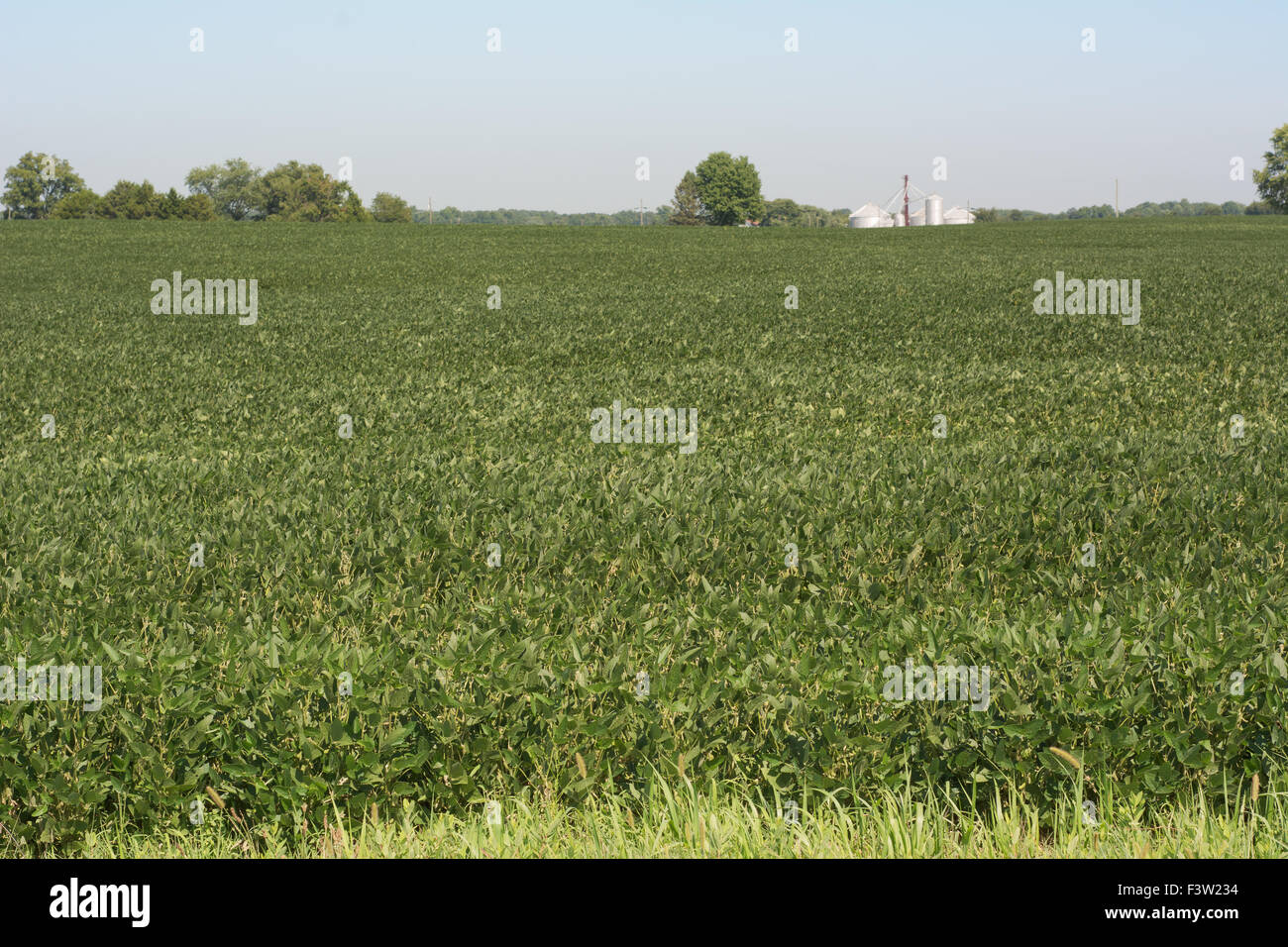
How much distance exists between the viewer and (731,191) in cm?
15412

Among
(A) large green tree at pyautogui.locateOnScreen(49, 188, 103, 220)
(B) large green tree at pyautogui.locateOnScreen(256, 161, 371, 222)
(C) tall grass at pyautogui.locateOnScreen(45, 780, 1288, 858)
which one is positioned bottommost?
(C) tall grass at pyautogui.locateOnScreen(45, 780, 1288, 858)

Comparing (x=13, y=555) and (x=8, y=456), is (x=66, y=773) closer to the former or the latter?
(x=13, y=555)

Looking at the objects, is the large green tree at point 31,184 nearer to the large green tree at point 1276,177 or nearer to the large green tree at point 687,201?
the large green tree at point 687,201

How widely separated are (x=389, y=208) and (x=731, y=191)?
2737 inches

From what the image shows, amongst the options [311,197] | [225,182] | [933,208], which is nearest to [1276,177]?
[933,208]

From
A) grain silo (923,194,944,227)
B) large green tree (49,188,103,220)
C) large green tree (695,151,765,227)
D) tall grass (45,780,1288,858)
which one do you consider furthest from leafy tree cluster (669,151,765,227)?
tall grass (45,780,1288,858)

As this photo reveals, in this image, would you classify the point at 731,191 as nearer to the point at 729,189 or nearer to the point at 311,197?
the point at 729,189

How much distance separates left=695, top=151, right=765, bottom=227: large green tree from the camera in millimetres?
153500

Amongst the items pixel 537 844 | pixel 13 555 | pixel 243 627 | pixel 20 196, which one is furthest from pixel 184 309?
pixel 20 196

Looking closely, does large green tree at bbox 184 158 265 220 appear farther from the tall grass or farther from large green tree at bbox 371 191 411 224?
the tall grass

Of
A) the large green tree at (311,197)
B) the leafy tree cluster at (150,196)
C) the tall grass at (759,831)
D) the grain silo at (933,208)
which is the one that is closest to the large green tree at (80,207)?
the leafy tree cluster at (150,196)

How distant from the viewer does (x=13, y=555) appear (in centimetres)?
757

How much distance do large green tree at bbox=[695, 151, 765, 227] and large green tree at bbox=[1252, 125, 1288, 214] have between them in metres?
69.3

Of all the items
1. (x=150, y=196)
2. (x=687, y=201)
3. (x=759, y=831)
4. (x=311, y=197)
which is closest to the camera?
(x=759, y=831)
